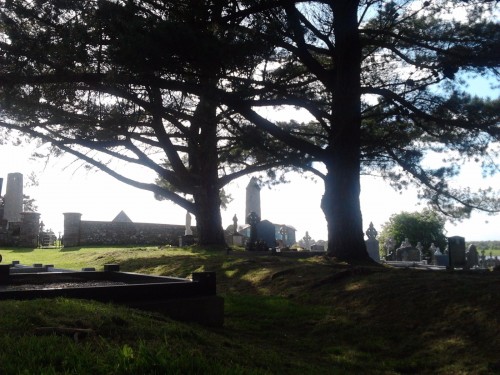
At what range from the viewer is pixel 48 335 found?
3.58m

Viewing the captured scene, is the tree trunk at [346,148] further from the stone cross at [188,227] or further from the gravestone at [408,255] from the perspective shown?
the stone cross at [188,227]

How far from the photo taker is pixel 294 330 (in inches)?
252

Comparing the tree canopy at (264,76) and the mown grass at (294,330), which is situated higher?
the tree canopy at (264,76)

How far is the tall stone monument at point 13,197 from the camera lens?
29.6 metres

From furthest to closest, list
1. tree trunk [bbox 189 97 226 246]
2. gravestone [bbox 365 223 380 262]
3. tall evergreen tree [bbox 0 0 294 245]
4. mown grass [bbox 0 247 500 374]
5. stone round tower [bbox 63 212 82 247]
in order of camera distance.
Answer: stone round tower [bbox 63 212 82 247], gravestone [bbox 365 223 380 262], tree trunk [bbox 189 97 226 246], tall evergreen tree [bbox 0 0 294 245], mown grass [bbox 0 247 500 374]

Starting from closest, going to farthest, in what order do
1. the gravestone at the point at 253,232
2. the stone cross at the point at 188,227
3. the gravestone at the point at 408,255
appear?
the gravestone at the point at 253,232
the gravestone at the point at 408,255
the stone cross at the point at 188,227

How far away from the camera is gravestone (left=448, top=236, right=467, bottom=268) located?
42.3 ft

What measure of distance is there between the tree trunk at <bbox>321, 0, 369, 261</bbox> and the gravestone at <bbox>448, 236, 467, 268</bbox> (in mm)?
3183

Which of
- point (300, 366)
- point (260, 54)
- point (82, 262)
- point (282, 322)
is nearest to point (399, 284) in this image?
point (282, 322)

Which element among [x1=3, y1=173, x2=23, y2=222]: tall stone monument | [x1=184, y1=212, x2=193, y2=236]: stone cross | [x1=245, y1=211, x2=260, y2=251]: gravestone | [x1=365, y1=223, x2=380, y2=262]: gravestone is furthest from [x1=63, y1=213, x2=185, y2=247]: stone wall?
[x1=365, y1=223, x2=380, y2=262]: gravestone

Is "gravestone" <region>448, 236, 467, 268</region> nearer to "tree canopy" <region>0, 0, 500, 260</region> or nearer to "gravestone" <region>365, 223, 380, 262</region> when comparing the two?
"tree canopy" <region>0, 0, 500, 260</region>

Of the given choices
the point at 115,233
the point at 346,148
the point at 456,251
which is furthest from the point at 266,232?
the point at 115,233

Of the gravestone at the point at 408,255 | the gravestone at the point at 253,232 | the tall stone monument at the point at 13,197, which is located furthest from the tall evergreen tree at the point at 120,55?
the tall stone monument at the point at 13,197

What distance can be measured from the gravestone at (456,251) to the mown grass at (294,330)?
5.08m
